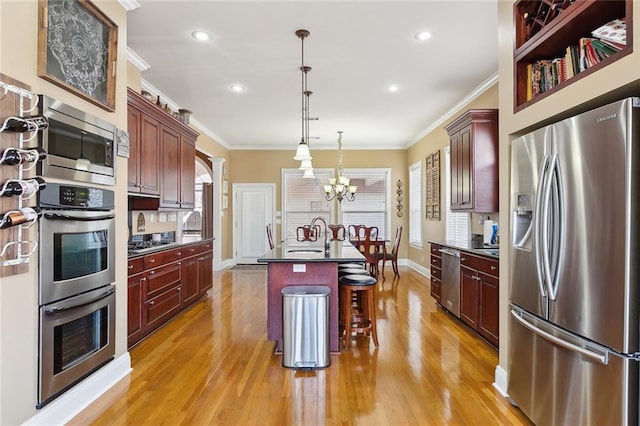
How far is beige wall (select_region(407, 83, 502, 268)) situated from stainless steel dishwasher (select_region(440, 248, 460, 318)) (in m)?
0.87

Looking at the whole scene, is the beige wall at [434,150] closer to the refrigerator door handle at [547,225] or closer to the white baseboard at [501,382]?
the white baseboard at [501,382]

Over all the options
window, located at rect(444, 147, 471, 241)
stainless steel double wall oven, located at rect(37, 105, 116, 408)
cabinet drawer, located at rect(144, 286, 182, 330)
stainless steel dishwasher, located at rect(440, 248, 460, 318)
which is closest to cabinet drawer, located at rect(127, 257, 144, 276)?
cabinet drawer, located at rect(144, 286, 182, 330)

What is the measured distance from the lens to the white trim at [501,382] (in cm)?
269

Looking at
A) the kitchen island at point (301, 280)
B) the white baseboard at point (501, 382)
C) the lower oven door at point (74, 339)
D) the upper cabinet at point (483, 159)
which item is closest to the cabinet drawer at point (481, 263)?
the upper cabinet at point (483, 159)

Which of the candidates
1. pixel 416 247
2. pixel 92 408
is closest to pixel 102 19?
pixel 92 408

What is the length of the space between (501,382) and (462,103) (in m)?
4.31

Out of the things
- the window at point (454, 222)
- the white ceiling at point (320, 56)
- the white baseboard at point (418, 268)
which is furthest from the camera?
the white baseboard at point (418, 268)

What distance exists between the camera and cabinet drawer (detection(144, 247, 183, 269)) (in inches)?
150

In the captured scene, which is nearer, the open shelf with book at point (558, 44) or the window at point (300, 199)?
the open shelf with book at point (558, 44)

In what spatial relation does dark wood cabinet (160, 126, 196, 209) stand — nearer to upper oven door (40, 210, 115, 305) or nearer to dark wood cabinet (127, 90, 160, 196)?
dark wood cabinet (127, 90, 160, 196)

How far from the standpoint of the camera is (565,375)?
6.47 feet

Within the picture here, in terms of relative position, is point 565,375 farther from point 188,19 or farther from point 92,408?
point 188,19

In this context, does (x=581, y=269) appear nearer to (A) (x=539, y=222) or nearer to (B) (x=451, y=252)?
(A) (x=539, y=222)

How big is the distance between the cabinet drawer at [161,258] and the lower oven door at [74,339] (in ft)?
3.14
